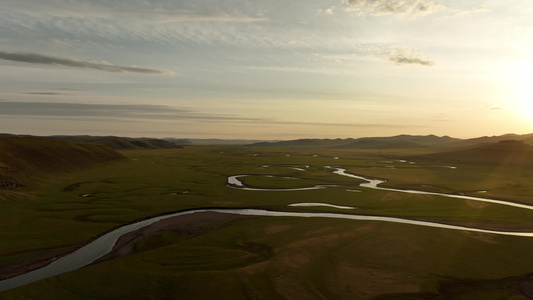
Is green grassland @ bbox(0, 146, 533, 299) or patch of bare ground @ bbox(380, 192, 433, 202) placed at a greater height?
patch of bare ground @ bbox(380, 192, 433, 202)

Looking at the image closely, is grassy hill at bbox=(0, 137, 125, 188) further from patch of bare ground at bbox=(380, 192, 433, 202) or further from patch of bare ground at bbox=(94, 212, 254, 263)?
patch of bare ground at bbox=(380, 192, 433, 202)

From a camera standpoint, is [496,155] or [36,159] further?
[496,155]

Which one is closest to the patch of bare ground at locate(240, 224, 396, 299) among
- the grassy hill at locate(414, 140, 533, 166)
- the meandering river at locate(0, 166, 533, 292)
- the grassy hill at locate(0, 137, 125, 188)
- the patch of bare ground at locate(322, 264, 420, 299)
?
the patch of bare ground at locate(322, 264, 420, 299)

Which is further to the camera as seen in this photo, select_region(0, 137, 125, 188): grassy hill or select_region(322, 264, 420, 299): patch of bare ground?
select_region(0, 137, 125, 188): grassy hill

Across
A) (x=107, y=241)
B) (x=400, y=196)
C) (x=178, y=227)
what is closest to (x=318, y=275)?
(x=178, y=227)

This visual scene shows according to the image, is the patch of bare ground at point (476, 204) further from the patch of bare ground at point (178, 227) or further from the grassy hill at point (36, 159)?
the grassy hill at point (36, 159)

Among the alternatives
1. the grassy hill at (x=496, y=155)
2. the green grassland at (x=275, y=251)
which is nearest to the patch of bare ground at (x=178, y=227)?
the green grassland at (x=275, y=251)

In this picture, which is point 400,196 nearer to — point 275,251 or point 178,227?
point 275,251
